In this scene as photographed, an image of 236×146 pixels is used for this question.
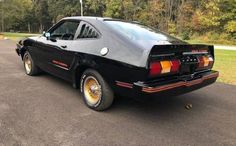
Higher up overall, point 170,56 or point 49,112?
point 170,56

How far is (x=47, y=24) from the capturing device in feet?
203

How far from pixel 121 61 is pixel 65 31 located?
81.0 inches

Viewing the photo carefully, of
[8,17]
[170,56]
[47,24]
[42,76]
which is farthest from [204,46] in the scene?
[47,24]

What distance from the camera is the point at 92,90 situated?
14.4 feet

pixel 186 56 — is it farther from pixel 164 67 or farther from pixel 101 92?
pixel 101 92

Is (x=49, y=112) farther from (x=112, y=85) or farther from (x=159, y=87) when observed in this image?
(x=159, y=87)

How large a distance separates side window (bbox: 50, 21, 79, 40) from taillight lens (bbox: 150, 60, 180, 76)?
1.99m

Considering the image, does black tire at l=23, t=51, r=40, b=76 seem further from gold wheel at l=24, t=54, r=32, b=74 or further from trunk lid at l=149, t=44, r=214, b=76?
trunk lid at l=149, t=44, r=214, b=76

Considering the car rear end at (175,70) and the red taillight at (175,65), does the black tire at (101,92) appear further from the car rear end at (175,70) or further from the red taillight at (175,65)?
the red taillight at (175,65)

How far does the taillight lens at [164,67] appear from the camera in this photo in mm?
3480

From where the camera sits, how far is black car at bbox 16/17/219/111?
11.6 ft

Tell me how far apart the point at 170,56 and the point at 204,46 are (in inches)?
41.4

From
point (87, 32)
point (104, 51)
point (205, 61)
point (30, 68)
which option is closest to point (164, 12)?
point (30, 68)

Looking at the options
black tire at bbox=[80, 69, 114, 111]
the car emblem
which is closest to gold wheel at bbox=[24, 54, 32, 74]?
black tire at bbox=[80, 69, 114, 111]
